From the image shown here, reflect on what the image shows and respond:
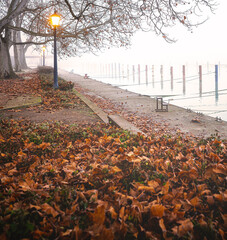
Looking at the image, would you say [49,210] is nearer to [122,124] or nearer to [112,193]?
[112,193]

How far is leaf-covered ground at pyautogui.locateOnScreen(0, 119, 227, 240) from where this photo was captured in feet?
5.99

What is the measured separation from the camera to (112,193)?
2451mm

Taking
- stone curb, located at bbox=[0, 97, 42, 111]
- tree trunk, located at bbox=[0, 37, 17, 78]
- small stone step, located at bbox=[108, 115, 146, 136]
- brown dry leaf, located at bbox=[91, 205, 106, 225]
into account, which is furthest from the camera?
tree trunk, located at bbox=[0, 37, 17, 78]

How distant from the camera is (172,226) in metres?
1.97

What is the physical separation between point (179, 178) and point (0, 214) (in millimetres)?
2030

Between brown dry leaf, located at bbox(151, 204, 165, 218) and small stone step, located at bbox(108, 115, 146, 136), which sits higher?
small stone step, located at bbox(108, 115, 146, 136)

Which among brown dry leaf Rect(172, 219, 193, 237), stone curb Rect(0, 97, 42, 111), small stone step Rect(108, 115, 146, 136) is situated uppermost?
stone curb Rect(0, 97, 42, 111)

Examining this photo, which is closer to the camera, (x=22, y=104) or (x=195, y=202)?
(x=195, y=202)

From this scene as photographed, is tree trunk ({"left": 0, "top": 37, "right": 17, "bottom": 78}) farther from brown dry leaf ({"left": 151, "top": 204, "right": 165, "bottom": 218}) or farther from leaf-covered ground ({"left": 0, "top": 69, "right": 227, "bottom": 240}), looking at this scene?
brown dry leaf ({"left": 151, "top": 204, "right": 165, "bottom": 218})

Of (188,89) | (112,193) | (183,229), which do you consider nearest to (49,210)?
(112,193)

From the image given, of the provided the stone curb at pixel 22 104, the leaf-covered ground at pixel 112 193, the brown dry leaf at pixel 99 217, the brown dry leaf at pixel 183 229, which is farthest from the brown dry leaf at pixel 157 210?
the stone curb at pixel 22 104

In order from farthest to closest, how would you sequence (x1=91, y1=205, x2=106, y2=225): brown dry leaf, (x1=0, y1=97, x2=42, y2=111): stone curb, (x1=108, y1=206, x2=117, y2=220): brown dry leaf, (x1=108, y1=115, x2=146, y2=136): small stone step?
(x1=0, y1=97, x2=42, y2=111): stone curb
(x1=108, y1=115, x2=146, y2=136): small stone step
(x1=108, y1=206, x2=117, y2=220): brown dry leaf
(x1=91, y1=205, x2=106, y2=225): brown dry leaf

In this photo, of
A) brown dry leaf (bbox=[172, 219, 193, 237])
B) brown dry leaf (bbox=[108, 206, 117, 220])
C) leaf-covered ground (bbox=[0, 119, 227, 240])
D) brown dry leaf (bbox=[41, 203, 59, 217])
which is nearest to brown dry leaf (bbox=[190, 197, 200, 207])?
leaf-covered ground (bbox=[0, 119, 227, 240])

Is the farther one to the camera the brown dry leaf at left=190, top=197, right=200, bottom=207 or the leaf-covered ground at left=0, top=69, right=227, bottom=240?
the brown dry leaf at left=190, top=197, right=200, bottom=207
